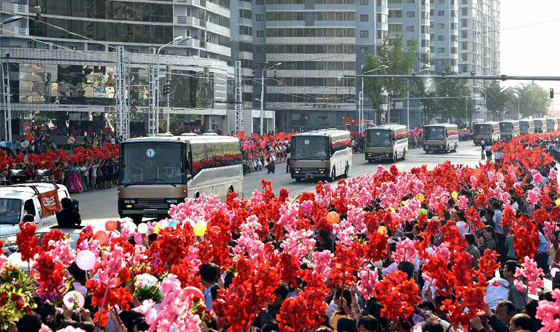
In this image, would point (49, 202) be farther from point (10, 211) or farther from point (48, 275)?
point (48, 275)

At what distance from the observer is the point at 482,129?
10469cm

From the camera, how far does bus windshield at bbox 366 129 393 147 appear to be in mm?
68688

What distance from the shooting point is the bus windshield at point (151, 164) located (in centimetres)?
3006

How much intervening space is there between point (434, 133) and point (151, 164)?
60091 millimetres

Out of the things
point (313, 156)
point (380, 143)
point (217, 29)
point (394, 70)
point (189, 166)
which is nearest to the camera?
point (189, 166)

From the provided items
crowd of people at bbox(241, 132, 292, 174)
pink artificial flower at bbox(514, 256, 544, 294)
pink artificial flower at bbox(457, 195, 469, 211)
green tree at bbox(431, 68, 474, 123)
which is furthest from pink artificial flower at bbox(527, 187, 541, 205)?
green tree at bbox(431, 68, 474, 123)

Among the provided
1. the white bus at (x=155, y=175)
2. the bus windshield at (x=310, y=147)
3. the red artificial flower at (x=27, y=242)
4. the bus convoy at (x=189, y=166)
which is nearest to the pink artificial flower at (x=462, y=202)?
the bus convoy at (x=189, y=166)

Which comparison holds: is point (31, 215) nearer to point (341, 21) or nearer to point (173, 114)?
point (173, 114)

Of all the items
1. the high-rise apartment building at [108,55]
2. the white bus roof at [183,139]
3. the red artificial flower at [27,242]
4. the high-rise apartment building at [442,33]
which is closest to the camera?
the red artificial flower at [27,242]

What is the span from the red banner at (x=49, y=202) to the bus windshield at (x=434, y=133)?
66.5 metres

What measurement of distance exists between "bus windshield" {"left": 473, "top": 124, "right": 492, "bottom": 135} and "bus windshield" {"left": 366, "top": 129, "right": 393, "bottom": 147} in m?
37.7

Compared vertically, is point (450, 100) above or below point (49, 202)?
above

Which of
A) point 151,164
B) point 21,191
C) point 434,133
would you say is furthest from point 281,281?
point 434,133

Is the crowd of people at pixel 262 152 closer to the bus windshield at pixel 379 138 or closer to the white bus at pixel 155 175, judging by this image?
the bus windshield at pixel 379 138
